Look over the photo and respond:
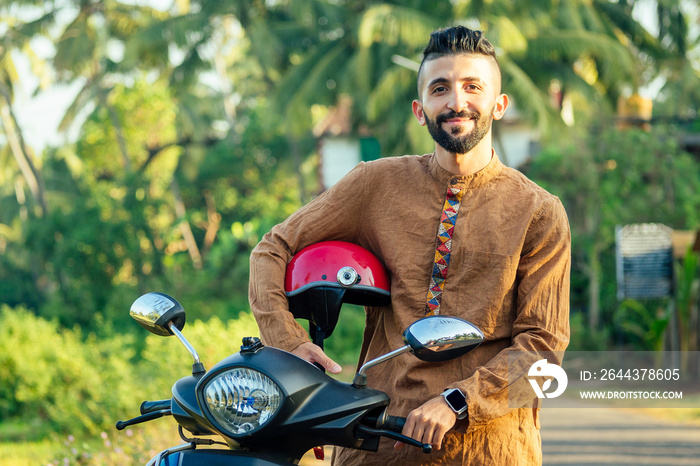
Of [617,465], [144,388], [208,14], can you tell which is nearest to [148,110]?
[208,14]

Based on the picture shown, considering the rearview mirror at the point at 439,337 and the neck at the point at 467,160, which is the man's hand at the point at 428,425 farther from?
the neck at the point at 467,160

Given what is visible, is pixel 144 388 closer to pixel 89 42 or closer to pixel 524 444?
pixel 524 444

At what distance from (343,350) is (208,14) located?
529 inches

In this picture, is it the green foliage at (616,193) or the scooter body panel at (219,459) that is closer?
the scooter body panel at (219,459)

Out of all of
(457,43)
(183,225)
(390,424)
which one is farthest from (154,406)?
(183,225)

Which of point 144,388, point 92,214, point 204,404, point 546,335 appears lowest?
point 204,404

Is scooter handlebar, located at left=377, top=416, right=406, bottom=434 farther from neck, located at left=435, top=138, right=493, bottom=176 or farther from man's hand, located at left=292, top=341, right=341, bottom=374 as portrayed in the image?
neck, located at left=435, top=138, right=493, bottom=176

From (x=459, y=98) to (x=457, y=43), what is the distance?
147 mm

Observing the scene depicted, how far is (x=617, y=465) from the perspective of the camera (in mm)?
6660

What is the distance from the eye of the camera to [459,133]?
7.16 ft

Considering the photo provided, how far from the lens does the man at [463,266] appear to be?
209cm

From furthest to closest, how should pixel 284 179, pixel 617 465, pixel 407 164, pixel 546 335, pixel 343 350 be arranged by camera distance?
1. pixel 284 179
2. pixel 343 350
3. pixel 617 465
4. pixel 407 164
5. pixel 546 335

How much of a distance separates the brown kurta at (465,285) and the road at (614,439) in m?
4.88

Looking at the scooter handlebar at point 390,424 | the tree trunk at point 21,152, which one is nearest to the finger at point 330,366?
the scooter handlebar at point 390,424
